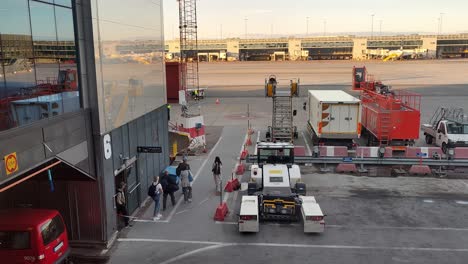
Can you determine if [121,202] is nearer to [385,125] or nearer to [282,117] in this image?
[282,117]

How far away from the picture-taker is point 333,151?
22.4m

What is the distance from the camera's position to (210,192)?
17.9 m

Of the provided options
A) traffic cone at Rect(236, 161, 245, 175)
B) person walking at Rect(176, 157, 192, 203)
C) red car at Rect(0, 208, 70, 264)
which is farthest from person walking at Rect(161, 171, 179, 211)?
red car at Rect(0, 208, 70, 264)

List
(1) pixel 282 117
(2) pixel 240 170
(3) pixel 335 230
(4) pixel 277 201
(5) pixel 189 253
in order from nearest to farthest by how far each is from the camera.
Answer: (5) pixel 189 253
(3) pixel 335 230
(4) pixel 277 201
(2) pixel 240 170
(1) pixel 282 117

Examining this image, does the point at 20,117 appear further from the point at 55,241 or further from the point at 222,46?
the point at 222,46

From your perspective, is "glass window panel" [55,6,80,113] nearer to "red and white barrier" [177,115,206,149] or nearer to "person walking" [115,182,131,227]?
"person walking" [115,182,131,227]

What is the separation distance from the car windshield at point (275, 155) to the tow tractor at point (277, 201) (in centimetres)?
28

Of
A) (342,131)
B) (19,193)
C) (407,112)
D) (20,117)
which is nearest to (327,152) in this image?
(342,131)

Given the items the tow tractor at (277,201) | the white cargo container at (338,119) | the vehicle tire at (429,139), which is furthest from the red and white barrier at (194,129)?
the vehicle tire at (429,139)

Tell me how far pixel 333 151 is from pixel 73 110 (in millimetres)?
14981

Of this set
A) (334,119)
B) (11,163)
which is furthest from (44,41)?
(334,119)

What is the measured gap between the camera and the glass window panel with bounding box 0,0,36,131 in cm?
881

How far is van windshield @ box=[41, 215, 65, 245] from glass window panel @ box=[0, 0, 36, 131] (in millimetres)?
2756

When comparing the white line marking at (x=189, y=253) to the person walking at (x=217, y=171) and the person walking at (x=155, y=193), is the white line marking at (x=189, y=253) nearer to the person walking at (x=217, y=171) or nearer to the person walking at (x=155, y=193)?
the person walking at (x=155, y=193)
